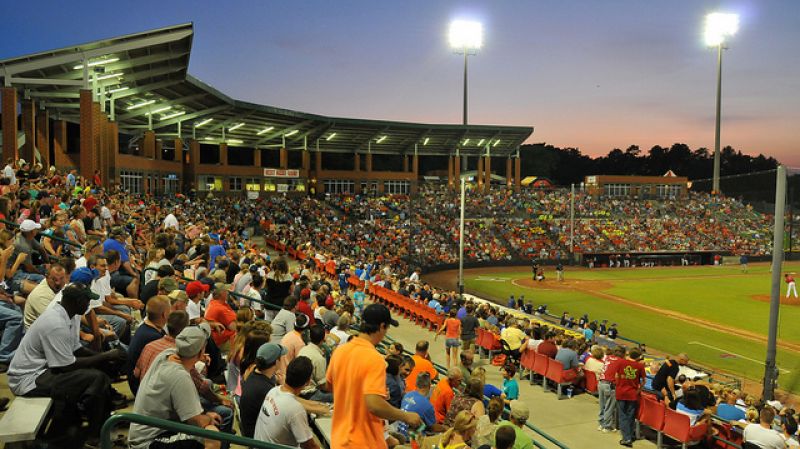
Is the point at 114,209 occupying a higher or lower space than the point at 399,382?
higher

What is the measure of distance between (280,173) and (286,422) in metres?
55.7

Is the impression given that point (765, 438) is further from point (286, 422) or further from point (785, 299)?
point (785, 299)

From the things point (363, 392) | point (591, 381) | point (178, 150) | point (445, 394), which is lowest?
point (591, 381)

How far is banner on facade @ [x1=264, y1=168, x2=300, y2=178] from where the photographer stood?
5756cm

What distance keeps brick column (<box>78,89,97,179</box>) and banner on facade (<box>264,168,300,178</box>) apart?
2527 centimetres

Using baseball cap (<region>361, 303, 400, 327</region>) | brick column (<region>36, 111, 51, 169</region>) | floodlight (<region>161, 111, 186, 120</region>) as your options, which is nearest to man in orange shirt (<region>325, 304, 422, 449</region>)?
baseball cap (<region>361, 303, 400, 327</region>)

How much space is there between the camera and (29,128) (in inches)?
1243

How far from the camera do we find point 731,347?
24047 millimetres

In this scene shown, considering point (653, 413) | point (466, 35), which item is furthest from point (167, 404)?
point (466, 35)

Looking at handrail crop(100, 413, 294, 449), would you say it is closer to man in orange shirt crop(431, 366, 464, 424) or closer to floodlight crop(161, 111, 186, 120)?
man in orange shirt crop(431, 366, 464, 424)

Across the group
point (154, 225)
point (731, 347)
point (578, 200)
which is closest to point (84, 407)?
point (154, 225)

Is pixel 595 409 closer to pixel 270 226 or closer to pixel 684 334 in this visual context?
pixel 684 334

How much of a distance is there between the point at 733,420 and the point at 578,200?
56769 millimetres

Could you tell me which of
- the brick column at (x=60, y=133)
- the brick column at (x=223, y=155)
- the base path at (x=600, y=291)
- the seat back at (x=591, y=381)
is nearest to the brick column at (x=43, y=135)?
the brick column at (x=60, y=133)
